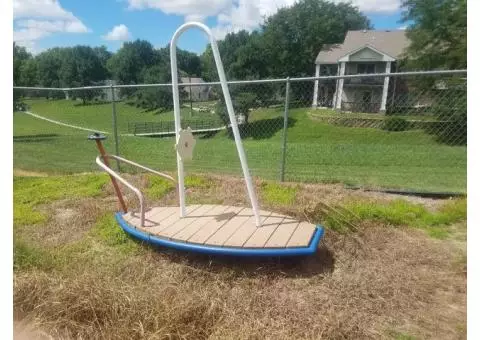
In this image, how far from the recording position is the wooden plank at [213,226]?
9.25ft

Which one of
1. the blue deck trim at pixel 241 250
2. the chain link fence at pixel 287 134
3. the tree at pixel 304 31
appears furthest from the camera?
the tree at pixel 304 31

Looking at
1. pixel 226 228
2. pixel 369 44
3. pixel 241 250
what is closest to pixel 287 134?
pixel 226 228

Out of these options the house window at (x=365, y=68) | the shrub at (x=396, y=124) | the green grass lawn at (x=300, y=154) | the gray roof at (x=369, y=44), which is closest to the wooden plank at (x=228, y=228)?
the green grass lawn at (x=300, y=154)

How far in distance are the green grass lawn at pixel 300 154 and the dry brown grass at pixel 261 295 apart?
263 centimetres

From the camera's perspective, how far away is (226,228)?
3.02 meters

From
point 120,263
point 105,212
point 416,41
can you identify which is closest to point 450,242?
point 120,263

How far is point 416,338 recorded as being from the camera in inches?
78.3

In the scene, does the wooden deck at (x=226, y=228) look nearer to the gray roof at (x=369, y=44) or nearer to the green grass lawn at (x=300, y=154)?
the green grass lawn at (x=300, y=154)

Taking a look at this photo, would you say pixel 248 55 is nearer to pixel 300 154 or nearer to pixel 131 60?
pixel 300 154

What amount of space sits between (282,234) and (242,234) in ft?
1.08

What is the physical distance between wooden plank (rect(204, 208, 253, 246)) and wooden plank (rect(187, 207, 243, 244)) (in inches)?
1.5

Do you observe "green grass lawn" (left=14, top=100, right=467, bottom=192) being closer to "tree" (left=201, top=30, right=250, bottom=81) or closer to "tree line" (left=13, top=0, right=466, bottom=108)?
"tree line" (left=13, top=0, right=466, bottom=108)

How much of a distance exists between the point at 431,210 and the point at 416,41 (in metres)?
18.2

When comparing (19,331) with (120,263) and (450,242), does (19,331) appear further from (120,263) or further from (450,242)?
(450,242)
